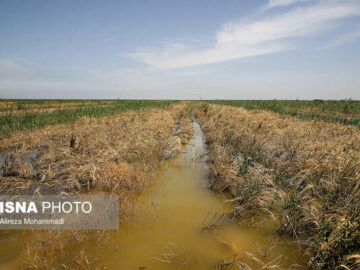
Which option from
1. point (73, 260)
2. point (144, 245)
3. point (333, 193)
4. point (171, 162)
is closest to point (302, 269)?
point (333, 193)

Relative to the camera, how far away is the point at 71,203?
3.83m

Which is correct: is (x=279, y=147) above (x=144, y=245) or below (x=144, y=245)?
above

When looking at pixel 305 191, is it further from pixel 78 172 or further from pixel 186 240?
pixel 78 172

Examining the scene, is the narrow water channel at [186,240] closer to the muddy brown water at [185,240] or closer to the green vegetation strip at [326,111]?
the muddy brown water at [185,240]

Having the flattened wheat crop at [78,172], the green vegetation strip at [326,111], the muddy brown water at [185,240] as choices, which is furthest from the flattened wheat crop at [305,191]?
the green vegetation strip at [326,111]

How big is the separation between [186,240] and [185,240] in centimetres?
2

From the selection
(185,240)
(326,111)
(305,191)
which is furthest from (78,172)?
(326,111)

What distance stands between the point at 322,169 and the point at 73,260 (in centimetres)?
493

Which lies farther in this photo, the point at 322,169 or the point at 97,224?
the point at 322,169

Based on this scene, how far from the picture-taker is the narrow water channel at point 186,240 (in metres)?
2.74

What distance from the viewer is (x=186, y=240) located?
3.17m

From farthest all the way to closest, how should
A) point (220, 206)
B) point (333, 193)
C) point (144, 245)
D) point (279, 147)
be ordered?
point (279, 147) → point (220, 206) → point (333, 193) → point (144, 245)

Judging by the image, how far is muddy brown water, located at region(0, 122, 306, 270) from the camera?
107 inches

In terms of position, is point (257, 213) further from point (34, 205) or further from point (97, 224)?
point (34, 205)
